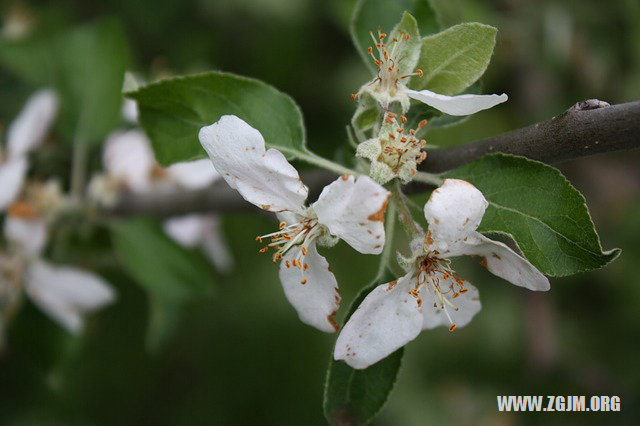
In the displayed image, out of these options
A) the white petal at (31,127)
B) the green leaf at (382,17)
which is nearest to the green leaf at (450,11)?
the green leaf at (382,17)

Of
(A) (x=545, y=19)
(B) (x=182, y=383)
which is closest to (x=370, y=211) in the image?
(A) (x=545, y=19)

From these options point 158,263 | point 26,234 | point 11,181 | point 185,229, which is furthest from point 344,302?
point 11,181

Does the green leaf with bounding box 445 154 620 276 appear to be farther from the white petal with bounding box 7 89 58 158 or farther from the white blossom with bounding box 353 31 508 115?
the white petal with bounding box 7 89 58 158

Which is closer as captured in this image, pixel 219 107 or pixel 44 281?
pixel 219 107

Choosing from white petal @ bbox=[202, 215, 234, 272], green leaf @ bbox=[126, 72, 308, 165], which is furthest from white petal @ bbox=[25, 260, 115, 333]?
green leaf @ bbox=[126, 72, 308, 165]

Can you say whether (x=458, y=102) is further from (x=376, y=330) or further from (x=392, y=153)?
(x=376, y=330)

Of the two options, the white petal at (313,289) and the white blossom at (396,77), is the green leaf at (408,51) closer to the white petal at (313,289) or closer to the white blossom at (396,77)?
the white blossom at (396,77)
